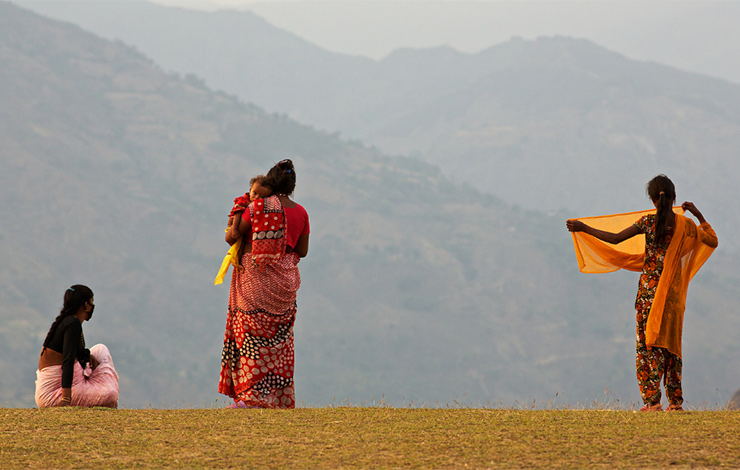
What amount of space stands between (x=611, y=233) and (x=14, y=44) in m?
172

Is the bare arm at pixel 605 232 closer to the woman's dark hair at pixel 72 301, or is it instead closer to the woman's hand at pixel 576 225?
the woman's hand at pixel 576 225

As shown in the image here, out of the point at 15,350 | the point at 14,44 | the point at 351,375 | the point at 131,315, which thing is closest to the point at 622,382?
the point at 351,375

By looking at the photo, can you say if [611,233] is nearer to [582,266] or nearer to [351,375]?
[582,266]

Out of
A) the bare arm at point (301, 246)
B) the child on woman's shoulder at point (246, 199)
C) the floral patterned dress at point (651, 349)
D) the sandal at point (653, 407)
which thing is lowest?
the sandal at point (653, 407)

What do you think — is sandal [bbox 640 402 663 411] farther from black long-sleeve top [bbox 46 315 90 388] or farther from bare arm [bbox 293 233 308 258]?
black long-sleeve top [bbox 46 315 90 388]

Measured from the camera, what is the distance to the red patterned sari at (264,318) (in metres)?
6.92

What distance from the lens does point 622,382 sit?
108500 mm

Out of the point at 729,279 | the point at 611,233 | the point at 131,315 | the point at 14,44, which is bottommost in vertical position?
the point at 611,233

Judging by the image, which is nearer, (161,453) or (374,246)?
(161,453)

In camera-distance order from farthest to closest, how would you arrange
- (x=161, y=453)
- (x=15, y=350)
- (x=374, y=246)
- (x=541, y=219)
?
(x=541, y=219) < (x=374, y=246) < (x=15, y=350) < (x=161, y=453)

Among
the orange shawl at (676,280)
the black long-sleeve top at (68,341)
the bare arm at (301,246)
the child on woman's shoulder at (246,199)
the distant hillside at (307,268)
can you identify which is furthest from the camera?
the distant hillside at (307,268)

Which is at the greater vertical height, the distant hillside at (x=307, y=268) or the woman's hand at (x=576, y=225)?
the distant hillside at (x=307, y=268)

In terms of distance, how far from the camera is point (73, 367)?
6809mm

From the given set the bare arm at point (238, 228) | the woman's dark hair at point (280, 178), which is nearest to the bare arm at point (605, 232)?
the woman's dark hair at point (280, 178)
